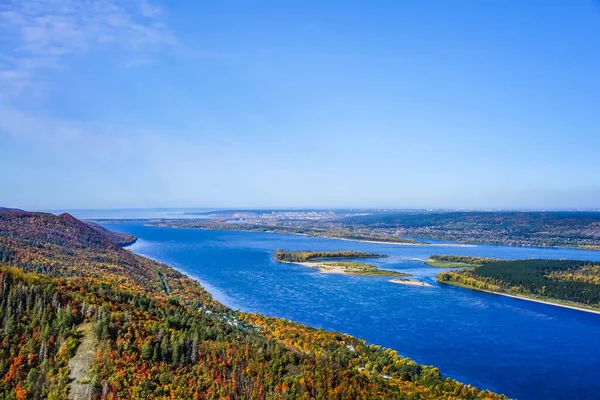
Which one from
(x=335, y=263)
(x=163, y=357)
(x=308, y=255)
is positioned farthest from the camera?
(x=308, y=255)

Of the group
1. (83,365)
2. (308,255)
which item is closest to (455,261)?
(308,255)

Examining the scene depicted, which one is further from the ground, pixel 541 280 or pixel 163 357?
pixel 163 357

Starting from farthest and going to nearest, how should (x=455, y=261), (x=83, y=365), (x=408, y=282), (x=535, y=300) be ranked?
(x=455, y=261) < (x=408, y=282) < (x=535, y=300) < (x=83, y=365)

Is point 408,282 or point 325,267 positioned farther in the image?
point 325,267

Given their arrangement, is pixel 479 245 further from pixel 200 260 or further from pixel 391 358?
pixel 391 358

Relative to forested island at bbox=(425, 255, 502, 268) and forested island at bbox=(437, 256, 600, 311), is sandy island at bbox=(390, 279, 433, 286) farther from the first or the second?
forested island at bbox=(425, 255, 502, 268)

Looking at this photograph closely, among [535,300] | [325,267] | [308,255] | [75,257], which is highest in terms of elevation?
[75,257]

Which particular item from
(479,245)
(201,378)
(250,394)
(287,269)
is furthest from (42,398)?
(479,245)

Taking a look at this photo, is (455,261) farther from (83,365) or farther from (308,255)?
(83,365)
